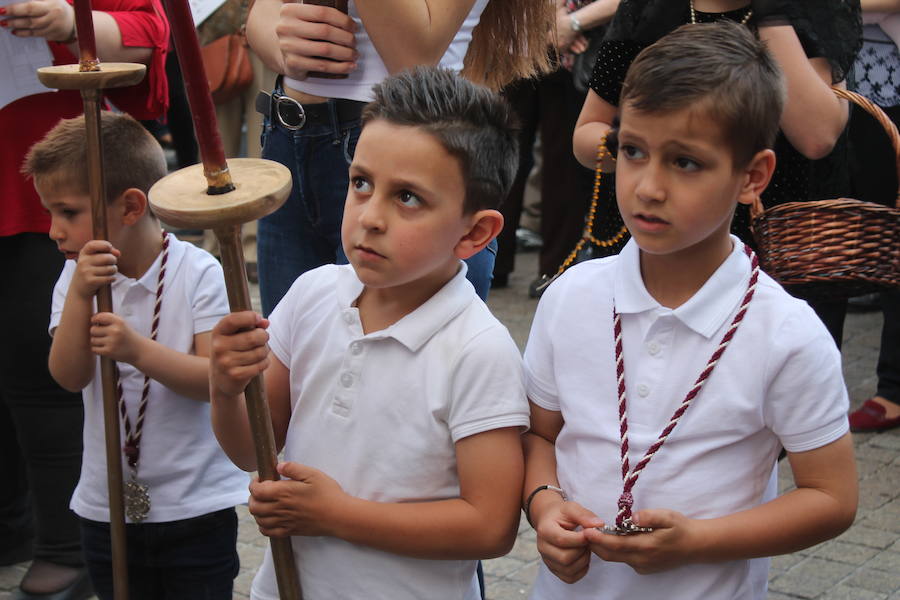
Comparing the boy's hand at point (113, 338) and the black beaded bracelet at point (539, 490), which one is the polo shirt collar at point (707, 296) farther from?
the boy's hand at point (113, 338)

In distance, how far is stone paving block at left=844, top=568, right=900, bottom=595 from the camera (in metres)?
3.28

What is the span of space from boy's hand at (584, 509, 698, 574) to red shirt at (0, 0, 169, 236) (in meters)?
1.90

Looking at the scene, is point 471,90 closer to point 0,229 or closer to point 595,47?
point 0,229

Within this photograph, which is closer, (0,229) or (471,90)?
(471,90)

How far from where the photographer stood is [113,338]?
2430 millimetres

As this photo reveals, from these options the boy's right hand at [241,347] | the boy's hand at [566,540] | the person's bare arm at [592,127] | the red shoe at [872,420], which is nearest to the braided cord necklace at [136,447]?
the boy's right hand at [241,347]

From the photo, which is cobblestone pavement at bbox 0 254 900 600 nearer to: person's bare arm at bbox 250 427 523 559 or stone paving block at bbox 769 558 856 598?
stone paving block at bbox 769 558 856 598

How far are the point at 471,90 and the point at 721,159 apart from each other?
449mm

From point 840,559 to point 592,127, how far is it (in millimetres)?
1644

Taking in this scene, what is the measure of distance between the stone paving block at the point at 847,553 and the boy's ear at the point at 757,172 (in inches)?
77.1

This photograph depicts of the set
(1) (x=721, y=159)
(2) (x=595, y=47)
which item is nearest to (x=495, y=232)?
(1) (x=721, y=159)

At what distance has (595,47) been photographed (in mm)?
5121

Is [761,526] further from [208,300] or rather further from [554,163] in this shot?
[554,163]

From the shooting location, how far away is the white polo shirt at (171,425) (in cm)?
261
